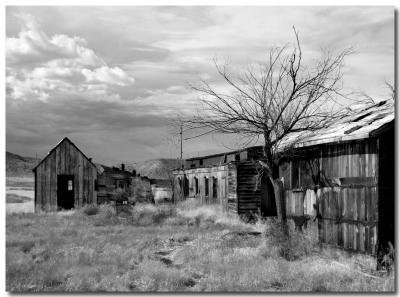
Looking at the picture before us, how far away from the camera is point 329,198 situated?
36.0ft

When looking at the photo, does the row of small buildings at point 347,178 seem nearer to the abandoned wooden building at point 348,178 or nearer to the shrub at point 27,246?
the abandoned wooden building at point 348,178

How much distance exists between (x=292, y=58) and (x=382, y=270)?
497cm

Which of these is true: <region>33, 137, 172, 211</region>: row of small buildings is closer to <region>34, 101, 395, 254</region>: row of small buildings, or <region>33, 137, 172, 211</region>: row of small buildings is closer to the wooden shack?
the wooden shack

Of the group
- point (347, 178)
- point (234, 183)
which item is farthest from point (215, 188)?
point (347, 178)

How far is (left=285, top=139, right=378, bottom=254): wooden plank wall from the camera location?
31.0 feet

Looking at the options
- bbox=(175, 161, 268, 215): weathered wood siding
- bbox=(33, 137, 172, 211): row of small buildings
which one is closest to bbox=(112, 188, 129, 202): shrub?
bbox=(33, 137, 172, 211): row of small buildings

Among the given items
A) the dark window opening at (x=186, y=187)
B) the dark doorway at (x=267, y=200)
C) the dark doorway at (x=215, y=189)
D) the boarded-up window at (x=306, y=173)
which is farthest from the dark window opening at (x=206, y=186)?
the boarded-up window at (x=306, y=173)

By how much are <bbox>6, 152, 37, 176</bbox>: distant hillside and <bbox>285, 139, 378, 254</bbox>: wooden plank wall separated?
7383cm

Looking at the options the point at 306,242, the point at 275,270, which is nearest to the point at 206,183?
the point at 306,242

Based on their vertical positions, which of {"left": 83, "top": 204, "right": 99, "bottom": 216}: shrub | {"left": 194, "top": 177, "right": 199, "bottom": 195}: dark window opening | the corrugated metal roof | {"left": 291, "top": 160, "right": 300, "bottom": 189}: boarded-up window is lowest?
{"left": 83, "top": 204, "right": 99, "bottom": 216}: shrub

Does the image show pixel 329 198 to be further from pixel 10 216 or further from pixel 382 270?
pixel 10 216

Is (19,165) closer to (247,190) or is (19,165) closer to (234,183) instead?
(234,183)

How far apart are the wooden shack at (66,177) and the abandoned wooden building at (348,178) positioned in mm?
13393

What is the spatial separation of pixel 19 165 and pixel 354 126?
82884mm
